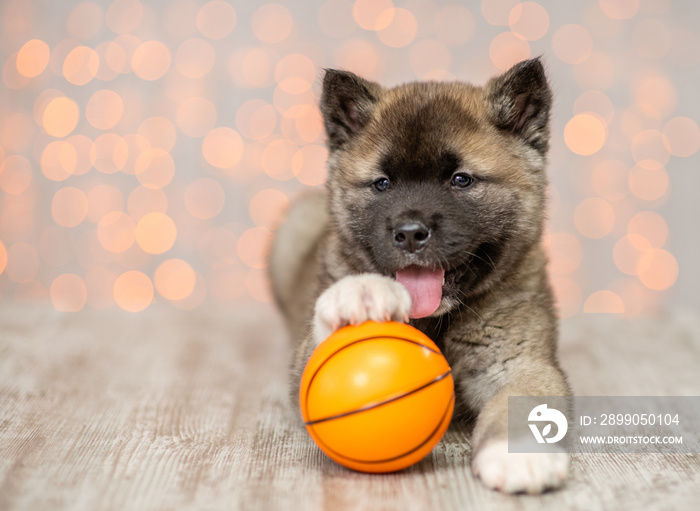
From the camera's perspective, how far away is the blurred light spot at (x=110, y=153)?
5430 mm

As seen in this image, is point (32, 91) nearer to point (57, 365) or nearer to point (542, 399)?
point (57, 365)

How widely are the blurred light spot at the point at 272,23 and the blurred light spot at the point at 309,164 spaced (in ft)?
2.66

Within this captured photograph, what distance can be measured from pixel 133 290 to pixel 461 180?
12.5 feet

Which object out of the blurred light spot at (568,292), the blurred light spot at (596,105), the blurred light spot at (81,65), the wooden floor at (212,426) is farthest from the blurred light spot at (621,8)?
the blurred light spot at (81,65)

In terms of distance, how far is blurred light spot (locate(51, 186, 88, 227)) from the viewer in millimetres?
5523

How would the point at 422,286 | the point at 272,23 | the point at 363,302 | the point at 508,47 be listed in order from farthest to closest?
the point at 272,23 < the point at 508,47 < the point at 422,286 < the point at 363,302

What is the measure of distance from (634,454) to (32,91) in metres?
4.71

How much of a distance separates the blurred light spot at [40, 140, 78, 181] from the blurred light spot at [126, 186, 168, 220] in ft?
1.56

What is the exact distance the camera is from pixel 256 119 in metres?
5.44

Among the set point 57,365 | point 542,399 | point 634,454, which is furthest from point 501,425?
point 57,365

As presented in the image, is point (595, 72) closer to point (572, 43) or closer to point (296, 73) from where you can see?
point (572, 43)

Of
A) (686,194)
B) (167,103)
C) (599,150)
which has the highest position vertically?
(167,103)

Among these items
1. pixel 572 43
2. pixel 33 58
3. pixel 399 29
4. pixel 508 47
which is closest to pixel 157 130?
pixel 33 58

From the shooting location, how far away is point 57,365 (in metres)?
3.30
